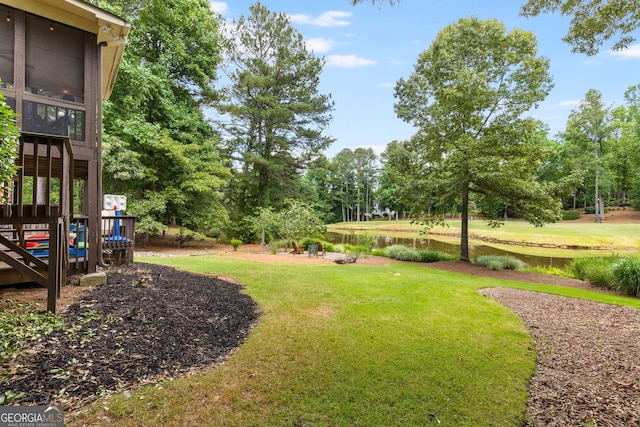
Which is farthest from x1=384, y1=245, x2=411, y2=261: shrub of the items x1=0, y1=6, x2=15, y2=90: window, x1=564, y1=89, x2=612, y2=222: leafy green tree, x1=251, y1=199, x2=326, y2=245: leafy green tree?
x1=564, y1=89, x2=612, y2=222: leafy green tree

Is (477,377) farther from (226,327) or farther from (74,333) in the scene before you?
(74,333)

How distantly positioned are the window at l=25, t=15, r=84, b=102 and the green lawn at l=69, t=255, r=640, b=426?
18.2 ft

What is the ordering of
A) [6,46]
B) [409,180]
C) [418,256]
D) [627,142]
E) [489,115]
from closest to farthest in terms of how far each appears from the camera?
[6,46]
[489,115]
[409,180]
[418,256]
[627,142]

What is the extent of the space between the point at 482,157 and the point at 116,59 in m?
11.1

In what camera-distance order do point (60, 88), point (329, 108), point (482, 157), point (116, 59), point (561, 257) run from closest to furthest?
point (60, 88), point (116, 59), point (482, 157), point (561, 257), point (329, 108)

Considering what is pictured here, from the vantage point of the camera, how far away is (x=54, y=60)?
5555 millimetres

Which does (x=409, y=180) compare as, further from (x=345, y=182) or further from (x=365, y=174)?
(x=345, y=182)

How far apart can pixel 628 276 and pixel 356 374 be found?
345 inches

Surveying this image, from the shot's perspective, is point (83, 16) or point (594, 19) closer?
point (594, 19)

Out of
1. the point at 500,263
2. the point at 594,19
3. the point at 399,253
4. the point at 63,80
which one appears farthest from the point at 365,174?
the point at 594,19

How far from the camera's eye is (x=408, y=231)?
33531mm

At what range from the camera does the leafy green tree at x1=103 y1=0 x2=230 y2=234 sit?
1295cm

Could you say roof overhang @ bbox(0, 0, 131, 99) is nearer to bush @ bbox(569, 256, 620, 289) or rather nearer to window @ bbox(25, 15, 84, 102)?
window @ bbox(25, 15, 84, 102)

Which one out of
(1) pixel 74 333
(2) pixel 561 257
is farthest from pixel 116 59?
(2) pixel 561 257
